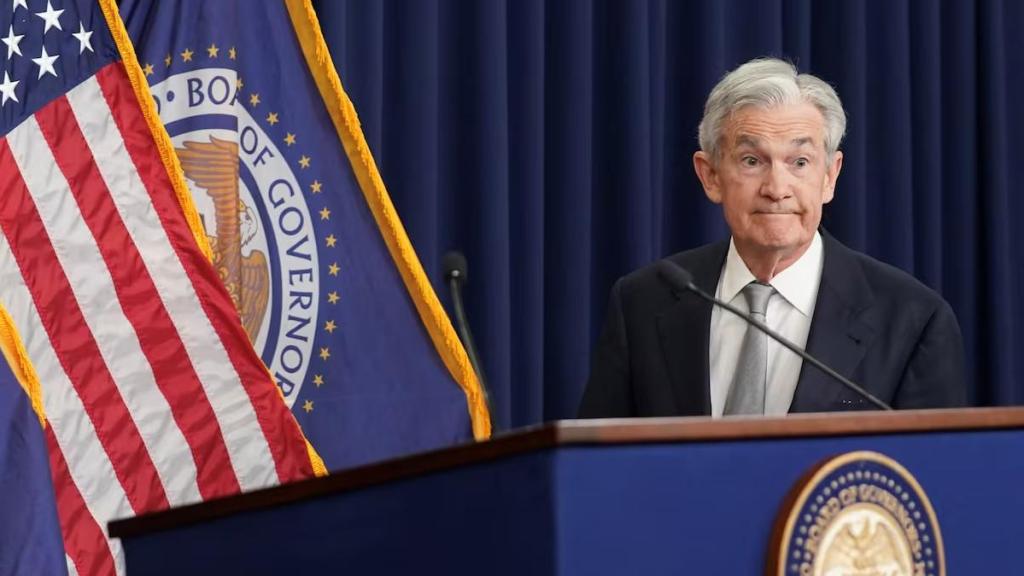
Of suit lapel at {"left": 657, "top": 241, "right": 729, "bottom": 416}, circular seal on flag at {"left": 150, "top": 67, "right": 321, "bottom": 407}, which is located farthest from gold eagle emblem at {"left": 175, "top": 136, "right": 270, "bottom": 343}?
suit lapel at {"left": 657, "top": 241, "right": 729, "bottom": 416}

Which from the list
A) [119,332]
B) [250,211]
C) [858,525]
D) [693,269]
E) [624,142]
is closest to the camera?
[858,525]

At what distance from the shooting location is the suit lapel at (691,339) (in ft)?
9.53

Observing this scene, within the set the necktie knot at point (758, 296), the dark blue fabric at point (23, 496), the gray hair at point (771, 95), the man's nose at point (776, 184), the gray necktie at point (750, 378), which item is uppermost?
the gray hair at point (771, 95)

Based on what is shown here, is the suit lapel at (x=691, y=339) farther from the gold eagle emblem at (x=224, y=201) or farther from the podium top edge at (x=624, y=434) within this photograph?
the podium top edge at (x=624, y=434)

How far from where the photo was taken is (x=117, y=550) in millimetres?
3186

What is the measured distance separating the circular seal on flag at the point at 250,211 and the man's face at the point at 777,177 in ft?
3.66

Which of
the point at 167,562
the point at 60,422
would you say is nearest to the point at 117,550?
the point at 60,422

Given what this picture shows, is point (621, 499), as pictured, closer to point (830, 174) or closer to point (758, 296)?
point (758, 296)

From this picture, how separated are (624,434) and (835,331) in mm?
1456

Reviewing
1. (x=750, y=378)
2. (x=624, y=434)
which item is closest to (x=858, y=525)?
(x=624, y=434)

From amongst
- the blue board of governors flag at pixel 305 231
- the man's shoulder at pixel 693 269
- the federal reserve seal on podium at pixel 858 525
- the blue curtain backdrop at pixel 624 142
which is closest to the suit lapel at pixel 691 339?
the man's shoulder at pixel 693 269

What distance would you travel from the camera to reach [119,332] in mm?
3299

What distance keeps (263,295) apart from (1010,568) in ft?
7.38

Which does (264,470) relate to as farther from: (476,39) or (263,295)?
(476,39)
